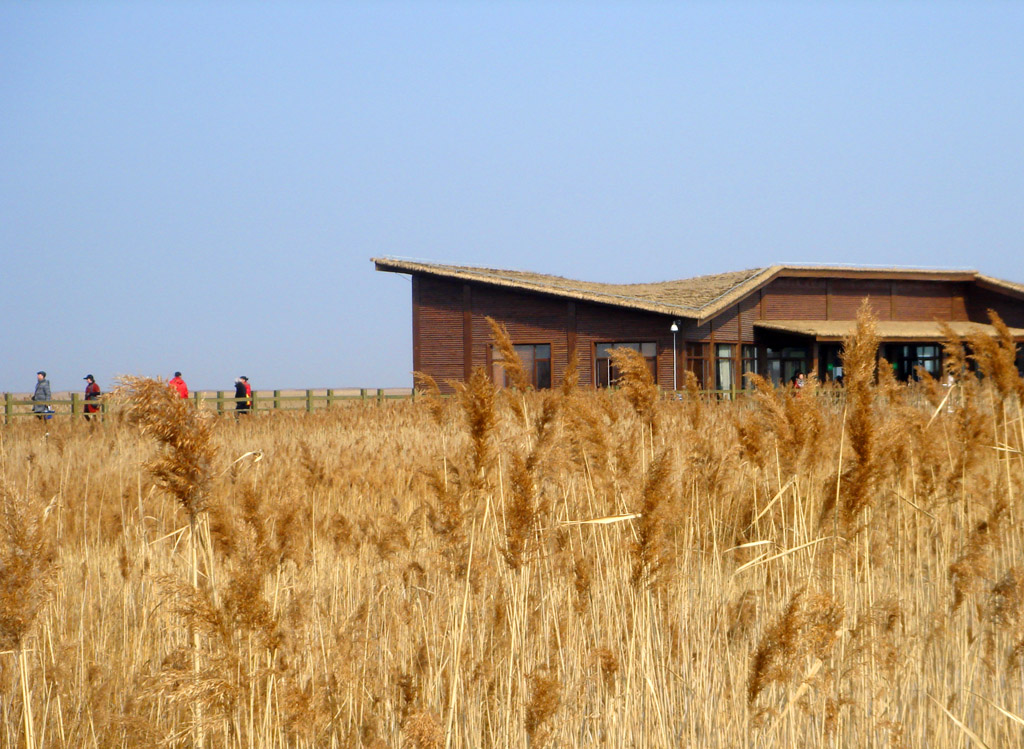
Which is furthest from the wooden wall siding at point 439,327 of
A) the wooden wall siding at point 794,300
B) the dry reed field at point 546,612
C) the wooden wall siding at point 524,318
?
the dry reed field at point 546,612

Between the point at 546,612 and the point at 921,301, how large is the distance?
3754 centimetres

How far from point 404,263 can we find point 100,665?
28141 millimetres

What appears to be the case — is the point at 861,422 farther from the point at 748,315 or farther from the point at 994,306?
the point at 994,306

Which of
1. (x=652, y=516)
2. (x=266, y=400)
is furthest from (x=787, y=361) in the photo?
(x=652, y=516)

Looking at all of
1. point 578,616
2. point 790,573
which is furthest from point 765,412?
point 578,616

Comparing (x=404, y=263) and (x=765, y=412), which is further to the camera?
(x=404, y=263)

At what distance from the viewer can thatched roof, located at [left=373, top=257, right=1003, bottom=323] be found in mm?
28766

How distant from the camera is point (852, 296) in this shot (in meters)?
36.0

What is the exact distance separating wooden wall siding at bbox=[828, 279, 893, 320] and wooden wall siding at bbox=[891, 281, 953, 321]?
0.36 m

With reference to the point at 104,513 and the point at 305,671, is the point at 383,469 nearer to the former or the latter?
the point at 104,513

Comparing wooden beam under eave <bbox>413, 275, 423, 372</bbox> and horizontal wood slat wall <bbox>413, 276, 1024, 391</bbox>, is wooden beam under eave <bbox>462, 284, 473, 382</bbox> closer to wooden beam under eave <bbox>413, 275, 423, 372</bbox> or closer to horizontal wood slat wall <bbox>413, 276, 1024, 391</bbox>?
horizontal wood slat wall <bbox>413, 276, 1024, 391</bbox>

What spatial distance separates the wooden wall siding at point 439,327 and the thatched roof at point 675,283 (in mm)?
716

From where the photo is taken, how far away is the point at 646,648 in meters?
3.39

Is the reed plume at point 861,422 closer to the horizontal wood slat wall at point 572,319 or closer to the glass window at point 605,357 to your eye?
the horizontal wood slat wall at point 572,319
